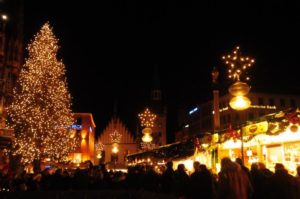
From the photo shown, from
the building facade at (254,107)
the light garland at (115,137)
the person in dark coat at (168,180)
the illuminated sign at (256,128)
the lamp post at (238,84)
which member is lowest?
the person in dark coat at (168,180)

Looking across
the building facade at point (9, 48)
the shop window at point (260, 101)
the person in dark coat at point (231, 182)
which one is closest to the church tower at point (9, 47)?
the building facade at point (9, 48)

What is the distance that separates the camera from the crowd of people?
7113mm

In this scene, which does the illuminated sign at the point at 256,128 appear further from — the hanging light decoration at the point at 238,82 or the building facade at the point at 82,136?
the building facade at the point at 82,136

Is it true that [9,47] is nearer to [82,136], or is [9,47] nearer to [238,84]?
[238,84]

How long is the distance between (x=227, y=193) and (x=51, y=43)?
90.0ft

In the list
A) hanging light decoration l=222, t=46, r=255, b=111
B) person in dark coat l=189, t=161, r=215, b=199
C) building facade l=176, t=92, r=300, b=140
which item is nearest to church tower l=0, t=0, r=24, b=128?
hanging light decoration l=222, t=46, r=255, b=111

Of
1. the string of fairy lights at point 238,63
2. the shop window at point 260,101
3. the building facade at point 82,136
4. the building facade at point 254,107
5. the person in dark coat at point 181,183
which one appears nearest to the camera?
the person in dark coat at point 181,183

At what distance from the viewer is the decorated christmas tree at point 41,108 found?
3000 centimetres

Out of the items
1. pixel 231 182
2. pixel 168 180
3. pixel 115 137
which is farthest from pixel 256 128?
pixel 115 137

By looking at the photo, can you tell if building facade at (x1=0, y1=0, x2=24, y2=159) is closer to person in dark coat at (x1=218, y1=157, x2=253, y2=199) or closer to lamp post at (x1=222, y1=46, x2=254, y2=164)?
lamp post at (x1=222, y1=46, x2=254, y2=164)

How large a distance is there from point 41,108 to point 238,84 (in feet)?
74.2

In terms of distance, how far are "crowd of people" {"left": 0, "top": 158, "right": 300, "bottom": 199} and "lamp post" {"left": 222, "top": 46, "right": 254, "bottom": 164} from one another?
2.44 metres

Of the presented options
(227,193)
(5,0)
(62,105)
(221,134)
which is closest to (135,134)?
(5,0)

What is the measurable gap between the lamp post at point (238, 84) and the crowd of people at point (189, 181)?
244 cm
